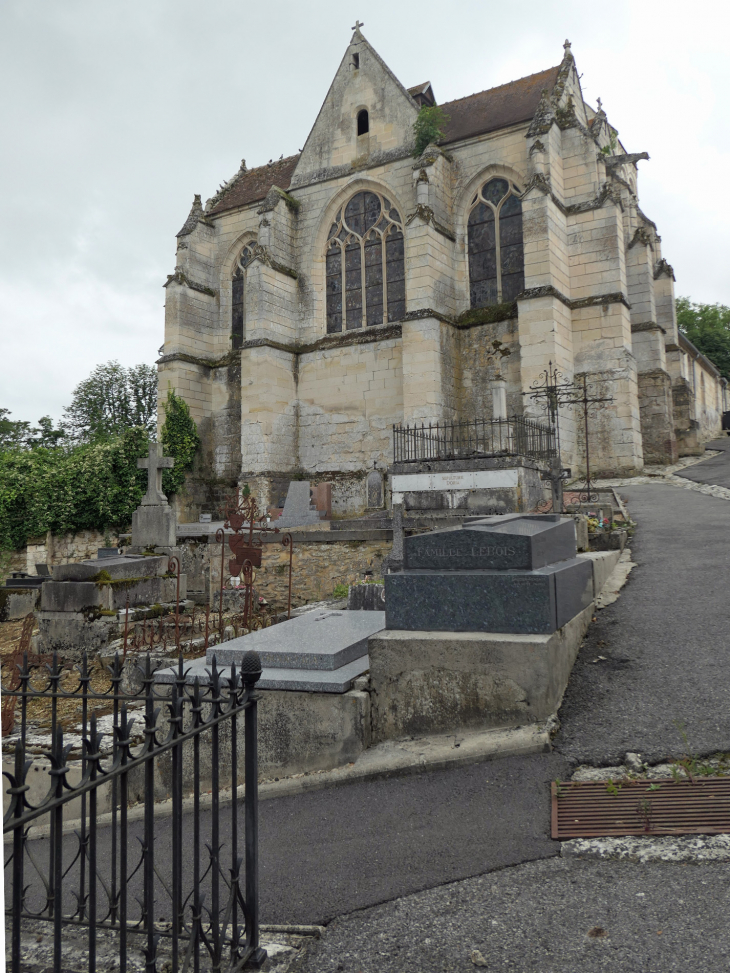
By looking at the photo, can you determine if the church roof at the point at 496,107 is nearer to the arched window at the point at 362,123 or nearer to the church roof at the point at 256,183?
the arched window at the point at 362,123

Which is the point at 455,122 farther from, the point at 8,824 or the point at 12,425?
the point at 8,824

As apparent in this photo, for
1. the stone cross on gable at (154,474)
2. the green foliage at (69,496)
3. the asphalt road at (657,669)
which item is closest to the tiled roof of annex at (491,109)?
the green foliage at (69,496)

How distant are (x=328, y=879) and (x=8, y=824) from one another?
1671 mm

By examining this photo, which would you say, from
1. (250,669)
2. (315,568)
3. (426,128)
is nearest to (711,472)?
(315,568)

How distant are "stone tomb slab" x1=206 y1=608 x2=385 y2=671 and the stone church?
1242cm

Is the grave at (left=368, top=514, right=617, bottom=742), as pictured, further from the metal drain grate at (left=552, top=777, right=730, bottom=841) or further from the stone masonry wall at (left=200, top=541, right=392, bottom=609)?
the stone masonry wall at (left=200, top=541, right=392, bottom=609)

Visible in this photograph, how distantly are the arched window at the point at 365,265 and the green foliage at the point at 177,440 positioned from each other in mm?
5559

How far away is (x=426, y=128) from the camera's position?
20016 mm

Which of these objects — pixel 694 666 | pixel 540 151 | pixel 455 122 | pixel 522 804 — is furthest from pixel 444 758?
pixel 455 122

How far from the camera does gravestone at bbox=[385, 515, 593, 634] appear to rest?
4.01 meters

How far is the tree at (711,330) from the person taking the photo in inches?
1437

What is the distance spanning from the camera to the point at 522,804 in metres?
3.10

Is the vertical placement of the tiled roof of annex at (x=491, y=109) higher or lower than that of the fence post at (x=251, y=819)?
higher

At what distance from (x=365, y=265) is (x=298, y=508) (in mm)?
8300
